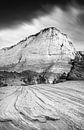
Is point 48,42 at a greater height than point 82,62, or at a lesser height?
greater

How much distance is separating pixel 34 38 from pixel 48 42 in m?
2.28

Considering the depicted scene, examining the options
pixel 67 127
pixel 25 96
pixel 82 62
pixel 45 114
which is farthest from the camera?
pixel 82 62

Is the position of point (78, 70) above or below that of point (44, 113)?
above

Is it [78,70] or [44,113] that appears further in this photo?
[78,70]

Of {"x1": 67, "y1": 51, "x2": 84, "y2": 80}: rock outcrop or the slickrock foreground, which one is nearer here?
the slickrock foreground

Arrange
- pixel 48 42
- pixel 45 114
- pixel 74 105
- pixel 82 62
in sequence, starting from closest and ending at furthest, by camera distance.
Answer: pixel 45 114 < pixel 74 105 < pixel 82 62 < pixel 48 42

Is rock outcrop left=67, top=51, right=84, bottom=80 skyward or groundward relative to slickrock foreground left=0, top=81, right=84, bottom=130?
skyward

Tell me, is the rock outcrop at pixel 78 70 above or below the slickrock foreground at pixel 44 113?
above

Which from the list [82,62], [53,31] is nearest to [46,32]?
[53,31]

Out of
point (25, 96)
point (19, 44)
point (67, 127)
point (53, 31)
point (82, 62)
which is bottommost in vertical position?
point (67, 127)

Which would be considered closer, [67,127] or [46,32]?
[67,127]

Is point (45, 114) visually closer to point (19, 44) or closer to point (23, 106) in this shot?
point (23, 106)

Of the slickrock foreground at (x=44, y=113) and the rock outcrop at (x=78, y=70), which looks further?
the rock outcrop at (x=78, y=70)

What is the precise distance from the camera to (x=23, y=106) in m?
1.72
